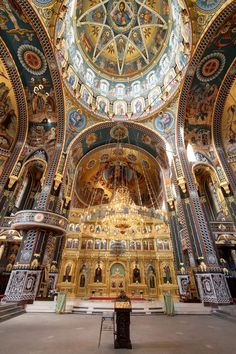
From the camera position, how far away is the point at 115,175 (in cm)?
1959

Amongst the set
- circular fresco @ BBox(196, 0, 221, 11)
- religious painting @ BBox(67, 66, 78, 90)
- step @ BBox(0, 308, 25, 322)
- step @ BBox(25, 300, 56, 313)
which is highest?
religious painting @ BBox(67, 66, 78, 90)

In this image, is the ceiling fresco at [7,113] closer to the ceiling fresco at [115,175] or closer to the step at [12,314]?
the ceiling fresco at [115,175]

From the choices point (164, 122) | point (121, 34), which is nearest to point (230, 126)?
point (164, 122)

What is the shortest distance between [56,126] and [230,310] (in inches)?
592

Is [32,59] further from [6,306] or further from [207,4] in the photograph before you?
[6,306]

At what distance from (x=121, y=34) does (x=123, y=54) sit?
1.84m

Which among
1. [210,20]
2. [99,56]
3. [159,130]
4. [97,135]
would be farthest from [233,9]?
[99,56]

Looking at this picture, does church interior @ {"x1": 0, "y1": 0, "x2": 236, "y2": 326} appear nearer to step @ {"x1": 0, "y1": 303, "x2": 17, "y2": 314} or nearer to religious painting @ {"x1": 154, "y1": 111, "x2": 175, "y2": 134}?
religious painting @ {"x1": 154, "y1": 111, "x2": 175, "y2": 134}

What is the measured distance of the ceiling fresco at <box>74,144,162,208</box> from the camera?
1748 centimetres

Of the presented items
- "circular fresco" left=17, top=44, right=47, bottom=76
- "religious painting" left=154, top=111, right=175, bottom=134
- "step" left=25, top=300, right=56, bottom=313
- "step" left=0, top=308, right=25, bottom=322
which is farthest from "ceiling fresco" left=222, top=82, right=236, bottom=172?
"step" left=0, top=308, right=25, bottom=322

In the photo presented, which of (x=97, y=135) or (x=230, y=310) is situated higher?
(x=97, y=135)

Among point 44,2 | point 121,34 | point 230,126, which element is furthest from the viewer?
point 121,34

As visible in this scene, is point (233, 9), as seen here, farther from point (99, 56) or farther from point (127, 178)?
point (127, 178)

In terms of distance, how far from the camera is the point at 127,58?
62.8 feet
